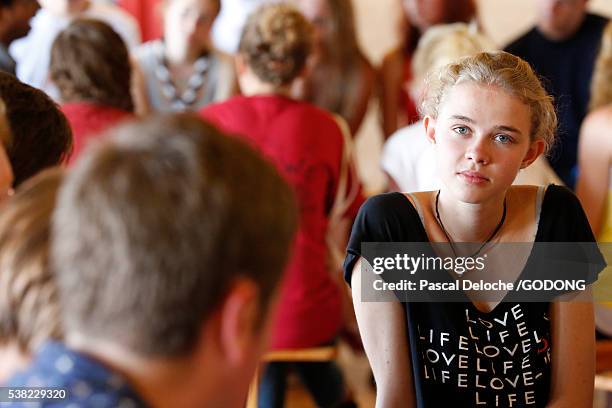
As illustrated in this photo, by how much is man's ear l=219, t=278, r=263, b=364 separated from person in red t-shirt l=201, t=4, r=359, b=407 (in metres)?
1.40

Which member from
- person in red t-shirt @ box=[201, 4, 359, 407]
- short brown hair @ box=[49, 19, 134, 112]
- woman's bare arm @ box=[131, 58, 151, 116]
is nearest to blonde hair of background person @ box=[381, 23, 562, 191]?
person in red t-shirt @ box=[201, 4, 359, 407]

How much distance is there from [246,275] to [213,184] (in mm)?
87

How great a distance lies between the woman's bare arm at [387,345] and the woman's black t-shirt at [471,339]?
1cm

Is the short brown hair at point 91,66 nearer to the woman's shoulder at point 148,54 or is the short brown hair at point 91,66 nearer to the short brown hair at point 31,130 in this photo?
the woman's shoulder at point 148,54

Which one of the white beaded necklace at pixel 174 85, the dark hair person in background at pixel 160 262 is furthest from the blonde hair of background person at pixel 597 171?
the dark hair person in background at pixel 160 262

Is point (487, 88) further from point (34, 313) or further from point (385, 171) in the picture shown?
point (385, 171)

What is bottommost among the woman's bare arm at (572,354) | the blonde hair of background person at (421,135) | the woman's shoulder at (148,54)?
the woman's bare arm at (572,354)

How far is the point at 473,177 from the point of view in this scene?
1.31 m

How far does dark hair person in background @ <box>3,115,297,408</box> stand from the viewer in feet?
2.32

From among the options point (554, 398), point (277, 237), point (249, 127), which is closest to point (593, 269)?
point (554, 398)

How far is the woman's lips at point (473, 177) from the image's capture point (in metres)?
1.31

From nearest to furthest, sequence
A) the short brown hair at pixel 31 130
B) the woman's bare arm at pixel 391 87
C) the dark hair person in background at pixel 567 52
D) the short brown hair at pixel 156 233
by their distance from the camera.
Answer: the short brown hair at pixel 156 233
the short brown hair at pixel 31 130
the dark hair person in background at pixel 567 52
the woman's bare arm at pixel 391 87

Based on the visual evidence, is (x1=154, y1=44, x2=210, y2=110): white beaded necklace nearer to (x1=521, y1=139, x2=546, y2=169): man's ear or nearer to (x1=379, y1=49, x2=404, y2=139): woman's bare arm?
(x1=379, y1=49, x2=404, y2=139): woman's bare arm

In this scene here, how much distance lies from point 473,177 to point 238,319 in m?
0.67
